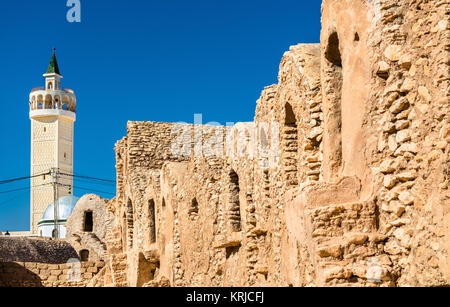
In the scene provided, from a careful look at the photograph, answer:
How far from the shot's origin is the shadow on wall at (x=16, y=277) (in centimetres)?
2622

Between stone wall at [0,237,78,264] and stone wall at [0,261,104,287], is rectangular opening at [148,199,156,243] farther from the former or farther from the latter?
stone wall at [0,237,78,264]

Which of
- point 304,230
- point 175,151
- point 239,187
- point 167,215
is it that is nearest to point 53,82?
point 175,151

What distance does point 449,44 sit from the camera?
17.9ft

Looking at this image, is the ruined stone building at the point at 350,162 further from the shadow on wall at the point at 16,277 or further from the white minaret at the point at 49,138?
the white minaret at the point at 49,138

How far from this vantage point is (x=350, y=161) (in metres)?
6.88

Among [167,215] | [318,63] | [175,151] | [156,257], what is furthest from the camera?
[175,151]

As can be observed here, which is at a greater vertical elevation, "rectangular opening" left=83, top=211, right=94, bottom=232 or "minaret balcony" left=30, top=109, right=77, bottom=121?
"minaret balcony" left=30, top=109, right=77, bottom=121

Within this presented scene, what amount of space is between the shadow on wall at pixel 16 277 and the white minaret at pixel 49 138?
50.9 m

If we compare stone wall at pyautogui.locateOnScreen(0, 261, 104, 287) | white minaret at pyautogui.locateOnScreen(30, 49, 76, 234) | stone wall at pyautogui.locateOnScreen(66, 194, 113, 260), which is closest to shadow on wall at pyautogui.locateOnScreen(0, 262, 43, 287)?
stone wall at pyautogui.locateOnScreen(0, 261, 104, 287)

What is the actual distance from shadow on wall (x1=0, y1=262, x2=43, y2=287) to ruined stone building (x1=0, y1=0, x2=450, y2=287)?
15.4m

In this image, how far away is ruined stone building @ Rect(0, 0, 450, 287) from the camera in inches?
221

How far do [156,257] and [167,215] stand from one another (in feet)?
5.72

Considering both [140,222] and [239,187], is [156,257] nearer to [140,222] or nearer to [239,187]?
[140,222]
